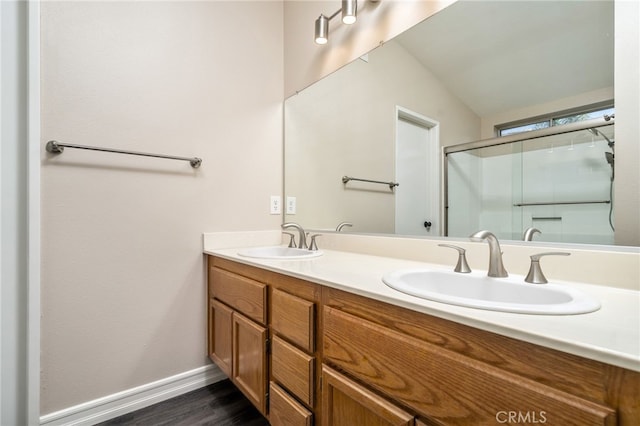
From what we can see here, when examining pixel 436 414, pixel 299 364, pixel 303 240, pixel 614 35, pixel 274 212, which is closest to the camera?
pixel 436 414

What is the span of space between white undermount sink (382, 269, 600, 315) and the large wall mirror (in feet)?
0.87

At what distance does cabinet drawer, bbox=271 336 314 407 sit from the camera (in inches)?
37.4

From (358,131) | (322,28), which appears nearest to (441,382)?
(358,131)

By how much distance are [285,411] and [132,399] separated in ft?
2.97

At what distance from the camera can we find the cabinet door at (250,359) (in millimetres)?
1169

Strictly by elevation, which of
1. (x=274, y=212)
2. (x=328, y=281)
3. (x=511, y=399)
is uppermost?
(x=274, y=212)

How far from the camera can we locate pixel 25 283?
47.7 inches

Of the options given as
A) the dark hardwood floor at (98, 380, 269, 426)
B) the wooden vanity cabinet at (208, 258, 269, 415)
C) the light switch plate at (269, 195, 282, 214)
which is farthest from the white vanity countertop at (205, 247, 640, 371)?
the light switch plate at (269, 195, 282, 214)

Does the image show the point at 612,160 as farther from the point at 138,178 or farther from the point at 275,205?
the point at 138,178

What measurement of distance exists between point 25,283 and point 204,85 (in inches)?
48.4

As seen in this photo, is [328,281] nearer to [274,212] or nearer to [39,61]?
[274,212]

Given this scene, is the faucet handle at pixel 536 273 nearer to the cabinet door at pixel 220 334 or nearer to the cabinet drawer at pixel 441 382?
the cabinet drawer at pixel 441 382

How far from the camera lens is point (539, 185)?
0.99 metres

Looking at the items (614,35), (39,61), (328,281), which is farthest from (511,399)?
(39,61)
